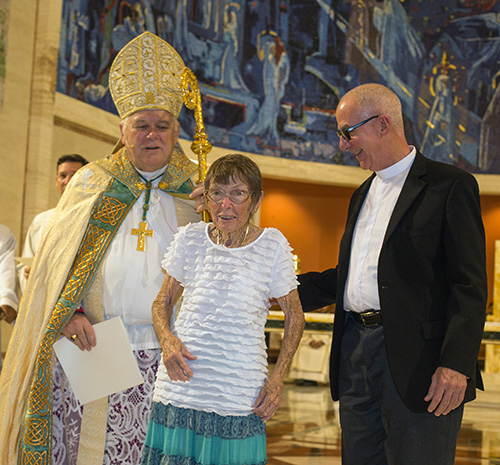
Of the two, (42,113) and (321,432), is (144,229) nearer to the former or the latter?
(321,432)

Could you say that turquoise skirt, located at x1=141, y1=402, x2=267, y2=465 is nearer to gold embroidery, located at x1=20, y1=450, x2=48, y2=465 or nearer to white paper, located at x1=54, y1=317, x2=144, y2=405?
white paper, located at x1=54, y1=317, x2=144, y2=405

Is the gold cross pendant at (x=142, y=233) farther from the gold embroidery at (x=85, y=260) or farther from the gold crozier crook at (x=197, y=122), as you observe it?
the gold crozier crook at (x=197, y=122)

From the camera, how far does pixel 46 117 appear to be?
991 centimetres

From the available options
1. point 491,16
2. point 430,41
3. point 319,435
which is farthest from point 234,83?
point 319,435

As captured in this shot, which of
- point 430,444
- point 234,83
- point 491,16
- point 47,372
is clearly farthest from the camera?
point 491,16

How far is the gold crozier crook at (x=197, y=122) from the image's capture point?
11.3ft

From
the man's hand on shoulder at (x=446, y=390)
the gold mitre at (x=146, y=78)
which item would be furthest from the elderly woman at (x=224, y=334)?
the gold mitre at (x=146, y=78)

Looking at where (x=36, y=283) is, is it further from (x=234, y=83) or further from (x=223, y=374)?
(x=234, y=83)

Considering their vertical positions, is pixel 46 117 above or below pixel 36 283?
above

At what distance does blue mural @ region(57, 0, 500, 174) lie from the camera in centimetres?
1448

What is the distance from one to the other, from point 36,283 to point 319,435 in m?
3.59

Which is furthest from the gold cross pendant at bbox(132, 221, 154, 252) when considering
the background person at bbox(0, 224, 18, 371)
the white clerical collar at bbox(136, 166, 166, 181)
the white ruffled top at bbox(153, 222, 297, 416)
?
the background person at bbox(0, 224, 18, 371)

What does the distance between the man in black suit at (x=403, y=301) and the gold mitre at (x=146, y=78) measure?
108cm

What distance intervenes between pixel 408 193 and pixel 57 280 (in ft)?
5.52
